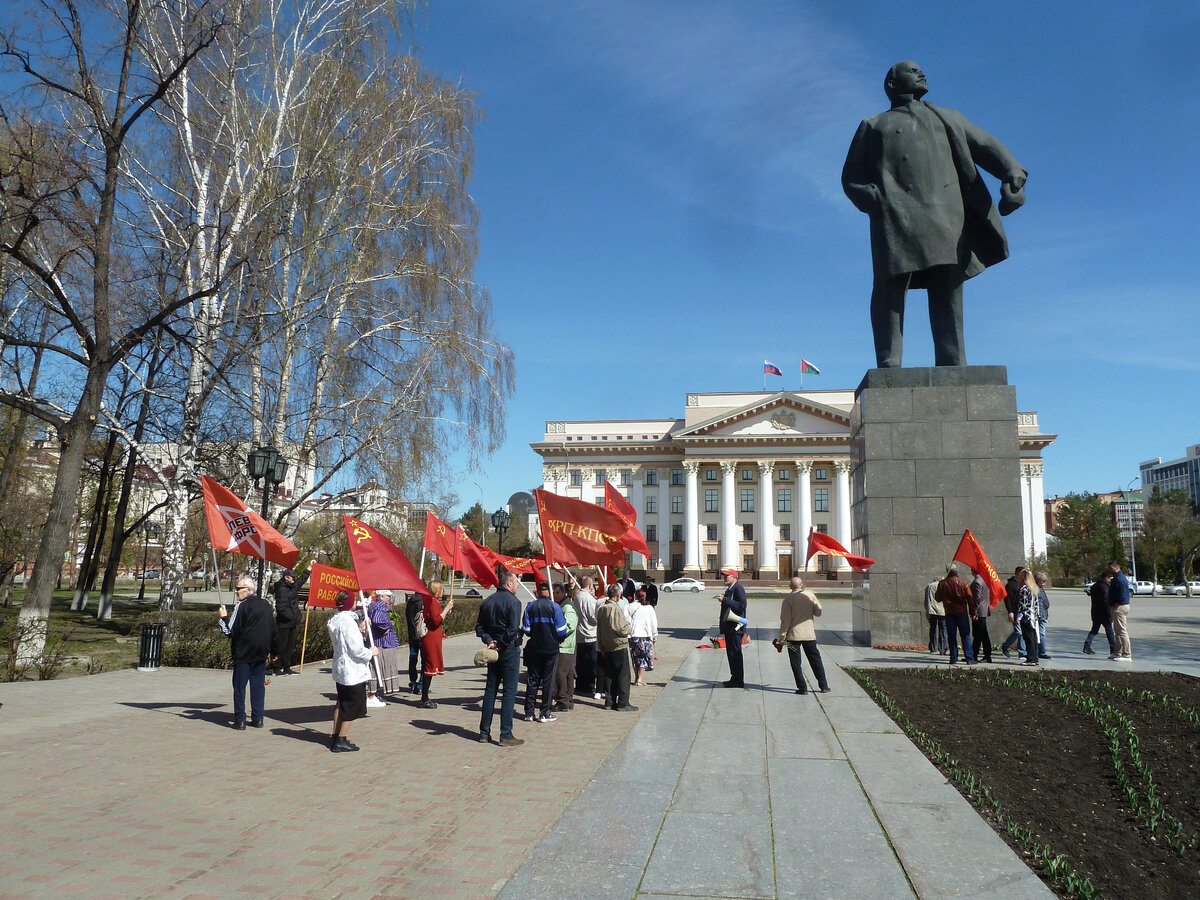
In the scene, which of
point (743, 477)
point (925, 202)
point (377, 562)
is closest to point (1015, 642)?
point (925, 202)

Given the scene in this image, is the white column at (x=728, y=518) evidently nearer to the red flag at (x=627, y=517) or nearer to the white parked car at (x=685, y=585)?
the white parked car at (x=685, y=585)

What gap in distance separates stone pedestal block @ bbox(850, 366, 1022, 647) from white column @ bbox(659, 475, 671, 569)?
6972 centimetres

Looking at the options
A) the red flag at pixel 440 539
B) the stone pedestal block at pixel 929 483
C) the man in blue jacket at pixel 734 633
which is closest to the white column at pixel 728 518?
the stone pedestal block at pixel 929 483

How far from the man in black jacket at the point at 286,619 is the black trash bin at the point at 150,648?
6.72 feet

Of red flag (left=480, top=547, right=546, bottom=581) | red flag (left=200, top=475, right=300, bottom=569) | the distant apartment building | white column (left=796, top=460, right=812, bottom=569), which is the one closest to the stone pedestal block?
red flag (left=480, top=547, right=546, bottom=581)

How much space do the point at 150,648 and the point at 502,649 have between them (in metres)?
8.81

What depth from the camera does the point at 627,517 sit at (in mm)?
14578

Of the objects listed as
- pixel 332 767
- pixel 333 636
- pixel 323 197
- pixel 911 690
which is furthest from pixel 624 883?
pixel 323 197

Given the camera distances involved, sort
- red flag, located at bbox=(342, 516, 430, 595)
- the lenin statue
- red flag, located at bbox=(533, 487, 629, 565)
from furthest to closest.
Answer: the lenin statue → red flag, located at bbox=(533, 487, 629, 565) → red flag, located at bbox=(342, 516, 430, 595)

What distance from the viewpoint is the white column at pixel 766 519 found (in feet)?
261

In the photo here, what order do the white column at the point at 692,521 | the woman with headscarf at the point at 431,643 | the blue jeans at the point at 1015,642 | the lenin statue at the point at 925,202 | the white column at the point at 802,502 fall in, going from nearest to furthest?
1. the woman with headscarf at the point at 431,643
2. the blue jeans at the point at 1015,642
3. the lenin statue at the point at 925,202
4. the white column at the point at 802,502
5. the white column at the point at 692,521

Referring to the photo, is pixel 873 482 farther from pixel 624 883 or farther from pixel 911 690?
pixel 624 883

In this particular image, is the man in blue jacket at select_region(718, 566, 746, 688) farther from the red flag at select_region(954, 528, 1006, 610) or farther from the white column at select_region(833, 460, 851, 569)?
the white column at select_region(833, 460, 851, 569)

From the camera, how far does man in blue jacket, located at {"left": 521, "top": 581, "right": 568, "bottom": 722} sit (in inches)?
376
